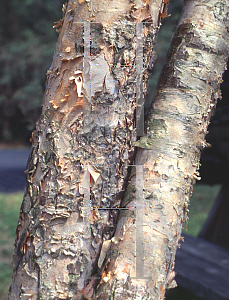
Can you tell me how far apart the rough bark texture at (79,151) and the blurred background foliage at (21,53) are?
744 cm

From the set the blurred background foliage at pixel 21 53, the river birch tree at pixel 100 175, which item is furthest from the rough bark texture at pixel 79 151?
the blurred background foliage at pixel 21 53

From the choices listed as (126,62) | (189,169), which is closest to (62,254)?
(189,169)

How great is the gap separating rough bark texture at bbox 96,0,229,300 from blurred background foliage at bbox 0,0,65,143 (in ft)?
24.4

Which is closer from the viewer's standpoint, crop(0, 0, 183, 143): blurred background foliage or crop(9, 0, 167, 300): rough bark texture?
crop(9, 0, 167, 300): rough bark texture

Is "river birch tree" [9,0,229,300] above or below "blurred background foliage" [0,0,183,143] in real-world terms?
below

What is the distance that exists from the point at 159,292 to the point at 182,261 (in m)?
2.03

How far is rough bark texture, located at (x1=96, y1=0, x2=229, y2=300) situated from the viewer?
81 centimetres

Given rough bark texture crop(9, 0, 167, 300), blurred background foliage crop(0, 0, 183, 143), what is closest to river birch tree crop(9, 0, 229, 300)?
rough bark texture crop(9, 0, 167, 300)

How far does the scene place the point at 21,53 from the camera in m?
8.72

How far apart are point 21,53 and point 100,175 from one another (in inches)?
346

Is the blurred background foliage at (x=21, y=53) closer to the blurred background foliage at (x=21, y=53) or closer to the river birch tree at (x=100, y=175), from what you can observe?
the blurred background foliage at (x=21, y=53)

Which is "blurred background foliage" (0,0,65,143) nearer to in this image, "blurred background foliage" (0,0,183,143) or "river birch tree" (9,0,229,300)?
"blurred background foliage" (0,0,183,143)

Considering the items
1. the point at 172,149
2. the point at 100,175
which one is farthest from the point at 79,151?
the point at 172,149

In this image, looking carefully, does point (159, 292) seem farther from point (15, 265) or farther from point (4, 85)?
point (4, 85)
